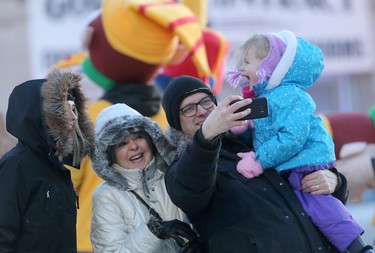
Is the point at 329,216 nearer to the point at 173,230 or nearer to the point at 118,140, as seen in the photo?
the point at 173,230

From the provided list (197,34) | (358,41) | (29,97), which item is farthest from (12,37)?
(29,97)

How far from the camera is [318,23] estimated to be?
11352 millimetres

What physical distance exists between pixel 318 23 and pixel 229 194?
28.9 ft

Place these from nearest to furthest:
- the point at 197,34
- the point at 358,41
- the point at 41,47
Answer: the point at 197,34
the point at 41,47
the point at 358,41

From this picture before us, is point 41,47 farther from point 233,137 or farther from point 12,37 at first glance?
point 233,137

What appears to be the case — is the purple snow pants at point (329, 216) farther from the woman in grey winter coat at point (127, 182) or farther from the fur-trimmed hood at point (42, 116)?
the fur-trimmed hood at point (42, 116)

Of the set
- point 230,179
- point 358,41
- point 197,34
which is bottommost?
point 358,41

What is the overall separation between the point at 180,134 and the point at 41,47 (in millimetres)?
7581

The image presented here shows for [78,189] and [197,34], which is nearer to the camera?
[78,189]

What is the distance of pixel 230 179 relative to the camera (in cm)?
291

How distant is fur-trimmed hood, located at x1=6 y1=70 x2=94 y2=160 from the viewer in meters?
3.01

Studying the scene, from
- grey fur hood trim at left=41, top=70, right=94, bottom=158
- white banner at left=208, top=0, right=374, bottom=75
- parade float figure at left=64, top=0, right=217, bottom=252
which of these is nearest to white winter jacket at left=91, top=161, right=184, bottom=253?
grey fur hood trim at left=41, top=70, right=94, bottom=158

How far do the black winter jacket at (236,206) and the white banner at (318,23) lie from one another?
7813 mm

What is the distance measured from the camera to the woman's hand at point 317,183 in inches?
116
